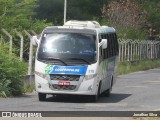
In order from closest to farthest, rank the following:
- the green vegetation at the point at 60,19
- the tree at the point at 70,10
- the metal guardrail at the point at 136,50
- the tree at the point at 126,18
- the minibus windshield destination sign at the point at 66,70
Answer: the minibus windshield destination sign at the point at 66,70 < the green vegetation at the point at 60,19 < the metal guardrail at the point at 136,50 < the tree at the point at 126,18 < the tree at the point at 70,10

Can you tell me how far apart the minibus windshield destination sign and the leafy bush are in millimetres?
1897

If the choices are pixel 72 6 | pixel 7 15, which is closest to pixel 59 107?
pixel 7 15

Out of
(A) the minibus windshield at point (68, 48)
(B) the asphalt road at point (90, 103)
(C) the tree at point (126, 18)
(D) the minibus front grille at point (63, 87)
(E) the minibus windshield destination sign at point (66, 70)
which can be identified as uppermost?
(A) the minibus windshield at point (68, 48)

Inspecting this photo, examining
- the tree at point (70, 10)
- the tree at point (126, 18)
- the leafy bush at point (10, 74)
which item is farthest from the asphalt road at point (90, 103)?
the tree at point (70, 10)

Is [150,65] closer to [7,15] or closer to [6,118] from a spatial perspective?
Result: [7,15]

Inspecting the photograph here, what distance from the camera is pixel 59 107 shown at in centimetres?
1942

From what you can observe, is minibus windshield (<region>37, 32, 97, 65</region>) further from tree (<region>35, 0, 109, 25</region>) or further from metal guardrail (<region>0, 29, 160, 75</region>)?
tree (<region>35, 0, 109, 25</region>)

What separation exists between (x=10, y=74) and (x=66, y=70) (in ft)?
8.34

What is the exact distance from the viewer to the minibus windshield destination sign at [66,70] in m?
21.1

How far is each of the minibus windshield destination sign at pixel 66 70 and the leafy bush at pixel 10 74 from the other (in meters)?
1.90

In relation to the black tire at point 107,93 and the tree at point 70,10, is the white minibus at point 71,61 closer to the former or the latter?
the black tire at point 107,93

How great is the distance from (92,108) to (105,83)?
4025 millimetres

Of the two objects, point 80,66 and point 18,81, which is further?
point 18,81

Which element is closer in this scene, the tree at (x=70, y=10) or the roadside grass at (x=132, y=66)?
the roadside grass at (x=132, y=66)
